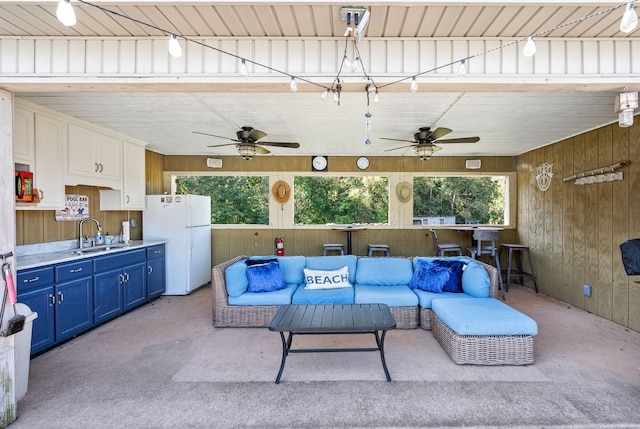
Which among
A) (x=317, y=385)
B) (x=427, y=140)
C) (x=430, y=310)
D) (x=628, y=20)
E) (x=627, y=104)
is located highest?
(x=427, y=140)

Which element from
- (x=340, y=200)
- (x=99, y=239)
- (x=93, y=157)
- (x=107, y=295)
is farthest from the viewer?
(x=340, y=200)

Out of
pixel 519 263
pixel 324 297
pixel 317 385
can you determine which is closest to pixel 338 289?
pixel 324 297

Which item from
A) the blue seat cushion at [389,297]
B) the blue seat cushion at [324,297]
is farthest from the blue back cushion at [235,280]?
the blue seat cushion at [389,297]

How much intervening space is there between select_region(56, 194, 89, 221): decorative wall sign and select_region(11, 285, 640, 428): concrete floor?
1542 millimetres

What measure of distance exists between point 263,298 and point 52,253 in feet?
8.01

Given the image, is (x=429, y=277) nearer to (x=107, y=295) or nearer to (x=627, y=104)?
(x=627, y=104)

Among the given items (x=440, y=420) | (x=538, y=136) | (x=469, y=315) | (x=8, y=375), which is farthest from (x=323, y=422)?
(x=538, y=136)

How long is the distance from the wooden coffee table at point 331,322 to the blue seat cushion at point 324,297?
0.53 m

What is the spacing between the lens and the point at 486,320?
8.56 feet

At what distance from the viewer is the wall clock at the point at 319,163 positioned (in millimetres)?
5961

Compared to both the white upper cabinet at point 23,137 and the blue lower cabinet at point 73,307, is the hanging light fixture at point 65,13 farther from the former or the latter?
the blue lower cabinet at point 73,307

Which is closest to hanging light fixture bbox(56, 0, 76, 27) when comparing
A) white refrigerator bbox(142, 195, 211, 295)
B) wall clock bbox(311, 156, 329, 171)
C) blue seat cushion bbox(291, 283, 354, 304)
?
blue seat cushion bbox(291, 283, 354, 304)

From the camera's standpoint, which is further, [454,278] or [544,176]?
[544,176]

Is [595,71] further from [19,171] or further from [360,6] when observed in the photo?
[19,171]
